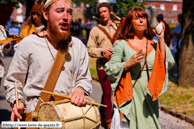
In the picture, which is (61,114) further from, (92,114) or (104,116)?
(104,116)

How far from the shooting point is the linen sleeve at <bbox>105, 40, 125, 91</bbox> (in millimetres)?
3561

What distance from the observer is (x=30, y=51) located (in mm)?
2582

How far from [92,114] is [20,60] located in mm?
801

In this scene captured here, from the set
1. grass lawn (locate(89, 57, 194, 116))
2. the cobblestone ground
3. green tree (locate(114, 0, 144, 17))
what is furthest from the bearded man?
green tree (locate(114, 0, 144, 17))

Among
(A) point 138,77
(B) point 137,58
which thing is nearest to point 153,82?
(A) point 138,77

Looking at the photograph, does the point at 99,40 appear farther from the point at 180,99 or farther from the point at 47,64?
the point at 47,64

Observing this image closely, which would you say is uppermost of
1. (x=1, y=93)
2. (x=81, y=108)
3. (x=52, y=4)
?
(x=52, y=4)

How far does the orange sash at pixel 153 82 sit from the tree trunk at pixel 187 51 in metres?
4.22

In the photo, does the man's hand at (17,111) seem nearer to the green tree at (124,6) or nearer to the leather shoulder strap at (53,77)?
the leather shoulder strap at (53,77)

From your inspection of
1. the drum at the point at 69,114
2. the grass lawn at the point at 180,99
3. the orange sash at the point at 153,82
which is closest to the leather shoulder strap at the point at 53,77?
the drum at the point at 69,114

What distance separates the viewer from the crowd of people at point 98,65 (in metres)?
2.57

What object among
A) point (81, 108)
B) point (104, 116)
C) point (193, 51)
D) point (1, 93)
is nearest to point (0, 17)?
point (1, 93)

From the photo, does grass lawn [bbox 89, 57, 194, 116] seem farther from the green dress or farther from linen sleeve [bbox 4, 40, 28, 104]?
linen sleeve [bbox 4, 40, 28, 104]

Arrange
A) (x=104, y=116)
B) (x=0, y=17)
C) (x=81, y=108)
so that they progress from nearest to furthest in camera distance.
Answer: (x=81, y=108) → (x=104, y=116) → (x=0, y=17)
